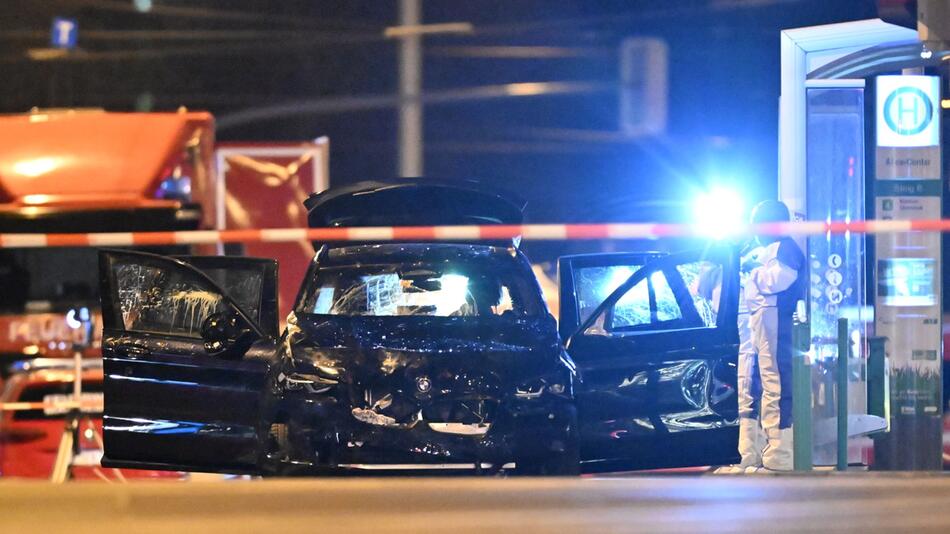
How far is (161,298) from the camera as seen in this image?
7.72m

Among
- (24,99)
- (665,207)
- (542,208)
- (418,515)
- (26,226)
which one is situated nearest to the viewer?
(418,515)

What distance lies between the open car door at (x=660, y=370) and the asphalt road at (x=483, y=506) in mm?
1662

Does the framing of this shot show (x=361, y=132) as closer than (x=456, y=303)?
No

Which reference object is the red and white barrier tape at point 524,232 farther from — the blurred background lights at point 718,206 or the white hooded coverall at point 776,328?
the blurred background lights at point 718,206

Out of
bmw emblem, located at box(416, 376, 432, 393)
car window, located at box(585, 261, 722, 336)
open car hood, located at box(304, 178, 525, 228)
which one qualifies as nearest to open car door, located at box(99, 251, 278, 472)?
open car hood, located at box(304, 178, 525, 228)

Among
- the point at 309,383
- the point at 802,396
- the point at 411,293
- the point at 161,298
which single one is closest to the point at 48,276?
the point at 161,298

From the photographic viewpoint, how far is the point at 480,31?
24.8 metres

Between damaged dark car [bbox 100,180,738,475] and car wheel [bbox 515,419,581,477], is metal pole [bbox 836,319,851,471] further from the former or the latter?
car wheel [bbox 515,419,581,477]

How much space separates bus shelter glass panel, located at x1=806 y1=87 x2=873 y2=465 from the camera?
1018 cm

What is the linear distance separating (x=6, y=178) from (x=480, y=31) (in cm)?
1447

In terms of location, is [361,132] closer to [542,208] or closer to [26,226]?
[542,208]

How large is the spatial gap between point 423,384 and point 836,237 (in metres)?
4.71

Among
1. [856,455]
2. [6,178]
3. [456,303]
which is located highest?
[6,178]

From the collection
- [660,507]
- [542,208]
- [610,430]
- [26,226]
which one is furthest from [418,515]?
[542,208]
